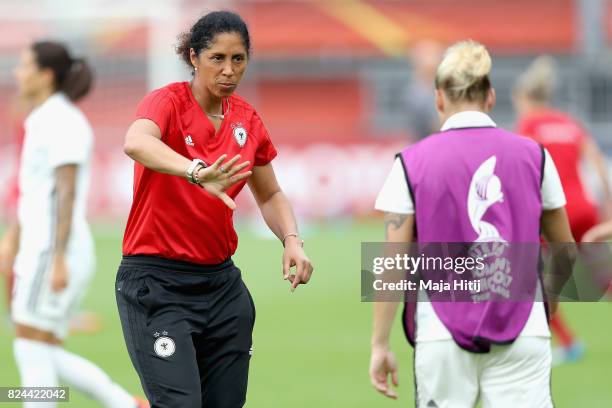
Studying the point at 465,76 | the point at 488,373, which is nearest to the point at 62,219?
the point at 465,76

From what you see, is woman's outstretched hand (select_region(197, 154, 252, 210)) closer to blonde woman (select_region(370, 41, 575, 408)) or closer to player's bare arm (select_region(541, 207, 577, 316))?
blonde woman (select_region(370, 41, 575, 408))

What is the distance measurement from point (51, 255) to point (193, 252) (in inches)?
77.3

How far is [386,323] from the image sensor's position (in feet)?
15.2

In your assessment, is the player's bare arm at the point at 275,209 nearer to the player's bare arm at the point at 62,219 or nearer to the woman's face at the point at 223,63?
the woman's face at the point at 223,63

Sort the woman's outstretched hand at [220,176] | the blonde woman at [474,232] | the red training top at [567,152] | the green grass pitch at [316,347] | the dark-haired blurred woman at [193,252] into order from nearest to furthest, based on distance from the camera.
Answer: the woman's outstretched hand at [220,176] → the blonde woman at [474,232] → the dark-haired blurred woman at [193,252] → the green grass pitch at [316,347] → the red training top at [567,152]

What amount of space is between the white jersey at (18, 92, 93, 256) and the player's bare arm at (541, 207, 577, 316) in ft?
9.50

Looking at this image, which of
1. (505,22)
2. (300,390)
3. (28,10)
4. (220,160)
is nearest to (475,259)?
(220,160)

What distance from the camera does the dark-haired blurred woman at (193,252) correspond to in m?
4.75

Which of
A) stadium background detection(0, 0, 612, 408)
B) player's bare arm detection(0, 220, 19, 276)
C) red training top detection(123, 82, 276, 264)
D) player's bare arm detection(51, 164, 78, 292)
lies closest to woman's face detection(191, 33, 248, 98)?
red training top detection(123, 82, 276, 264)

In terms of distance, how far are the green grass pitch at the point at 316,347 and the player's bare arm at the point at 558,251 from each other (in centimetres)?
311

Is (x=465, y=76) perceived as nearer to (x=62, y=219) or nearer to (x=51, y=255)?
(x=62, y=219)

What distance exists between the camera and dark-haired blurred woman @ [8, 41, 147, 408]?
256 inches

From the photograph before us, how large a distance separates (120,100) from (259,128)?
2837 cm

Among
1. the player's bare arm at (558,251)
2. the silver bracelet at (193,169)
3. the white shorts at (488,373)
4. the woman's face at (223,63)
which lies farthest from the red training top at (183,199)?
the player's bare arm at (558,251)
